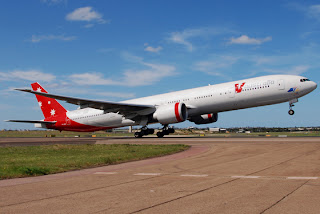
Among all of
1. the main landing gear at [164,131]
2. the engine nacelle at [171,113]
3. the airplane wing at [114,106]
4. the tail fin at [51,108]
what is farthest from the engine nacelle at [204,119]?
the tail fin at [51,108]

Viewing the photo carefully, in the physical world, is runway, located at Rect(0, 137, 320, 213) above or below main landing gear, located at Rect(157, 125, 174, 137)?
below

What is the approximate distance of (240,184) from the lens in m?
8.27

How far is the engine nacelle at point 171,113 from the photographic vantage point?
116 ft

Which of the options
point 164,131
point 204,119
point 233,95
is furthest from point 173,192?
point 204,119

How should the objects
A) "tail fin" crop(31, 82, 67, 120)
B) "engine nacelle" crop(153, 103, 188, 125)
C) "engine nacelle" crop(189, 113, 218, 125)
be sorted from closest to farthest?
"engine nacelle" crop(153, 103, 188, 125), "engine nacelle" crop(189, 113, 218, 125), "tail fin" crop(31, 82, 67, 120)

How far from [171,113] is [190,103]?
112 inches

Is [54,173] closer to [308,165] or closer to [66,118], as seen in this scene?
[308,165]

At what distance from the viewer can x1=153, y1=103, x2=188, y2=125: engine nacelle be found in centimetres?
3534

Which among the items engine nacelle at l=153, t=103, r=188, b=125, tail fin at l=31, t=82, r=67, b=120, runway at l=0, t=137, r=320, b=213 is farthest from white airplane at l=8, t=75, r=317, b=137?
runway at l=0, t=137, r=320, b=213

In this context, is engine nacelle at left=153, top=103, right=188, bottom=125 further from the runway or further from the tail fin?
the runway

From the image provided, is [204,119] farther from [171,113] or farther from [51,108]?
[51,108]

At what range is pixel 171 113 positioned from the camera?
35656 millimetres

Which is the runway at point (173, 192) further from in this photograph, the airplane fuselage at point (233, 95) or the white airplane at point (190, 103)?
the white airplane at point (190, 103)

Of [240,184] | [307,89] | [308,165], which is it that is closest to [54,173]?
[240,184]
